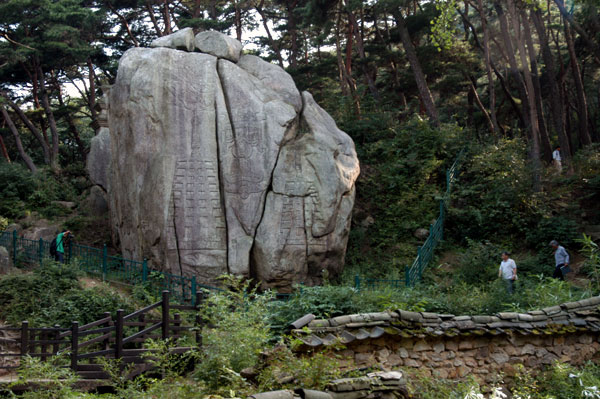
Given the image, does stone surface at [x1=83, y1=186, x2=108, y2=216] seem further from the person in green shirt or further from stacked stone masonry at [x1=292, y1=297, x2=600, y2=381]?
stacked stone masonry at [x1=292, y1=297, x2=600, y2=381]

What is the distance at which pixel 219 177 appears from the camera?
15.6 m

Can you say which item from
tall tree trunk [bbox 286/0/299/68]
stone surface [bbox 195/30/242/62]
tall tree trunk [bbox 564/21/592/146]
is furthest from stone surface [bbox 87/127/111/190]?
tall tree trunk [bbox 564/21/592/146]

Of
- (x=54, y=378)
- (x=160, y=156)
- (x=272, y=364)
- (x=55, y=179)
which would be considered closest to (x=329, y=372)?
(x=272, y=364)

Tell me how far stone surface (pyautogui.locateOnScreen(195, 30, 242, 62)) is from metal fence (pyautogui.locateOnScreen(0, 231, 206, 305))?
656 cm

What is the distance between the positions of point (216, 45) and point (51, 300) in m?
8.63

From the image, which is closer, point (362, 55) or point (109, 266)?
point (109, 266)

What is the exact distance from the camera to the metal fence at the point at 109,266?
14328 millimetres

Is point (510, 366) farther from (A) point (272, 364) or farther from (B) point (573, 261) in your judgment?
(B) point (573, 261)

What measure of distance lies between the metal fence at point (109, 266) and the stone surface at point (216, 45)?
21.5 feet

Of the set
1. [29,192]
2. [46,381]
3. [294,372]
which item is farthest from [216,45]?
[294,372]

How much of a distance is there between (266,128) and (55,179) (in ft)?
39.4

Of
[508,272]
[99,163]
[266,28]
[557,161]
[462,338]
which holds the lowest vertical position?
[462,338]

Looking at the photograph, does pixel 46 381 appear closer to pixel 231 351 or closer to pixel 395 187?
pixel 231 351

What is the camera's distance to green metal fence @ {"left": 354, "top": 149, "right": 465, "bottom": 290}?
14.4m
